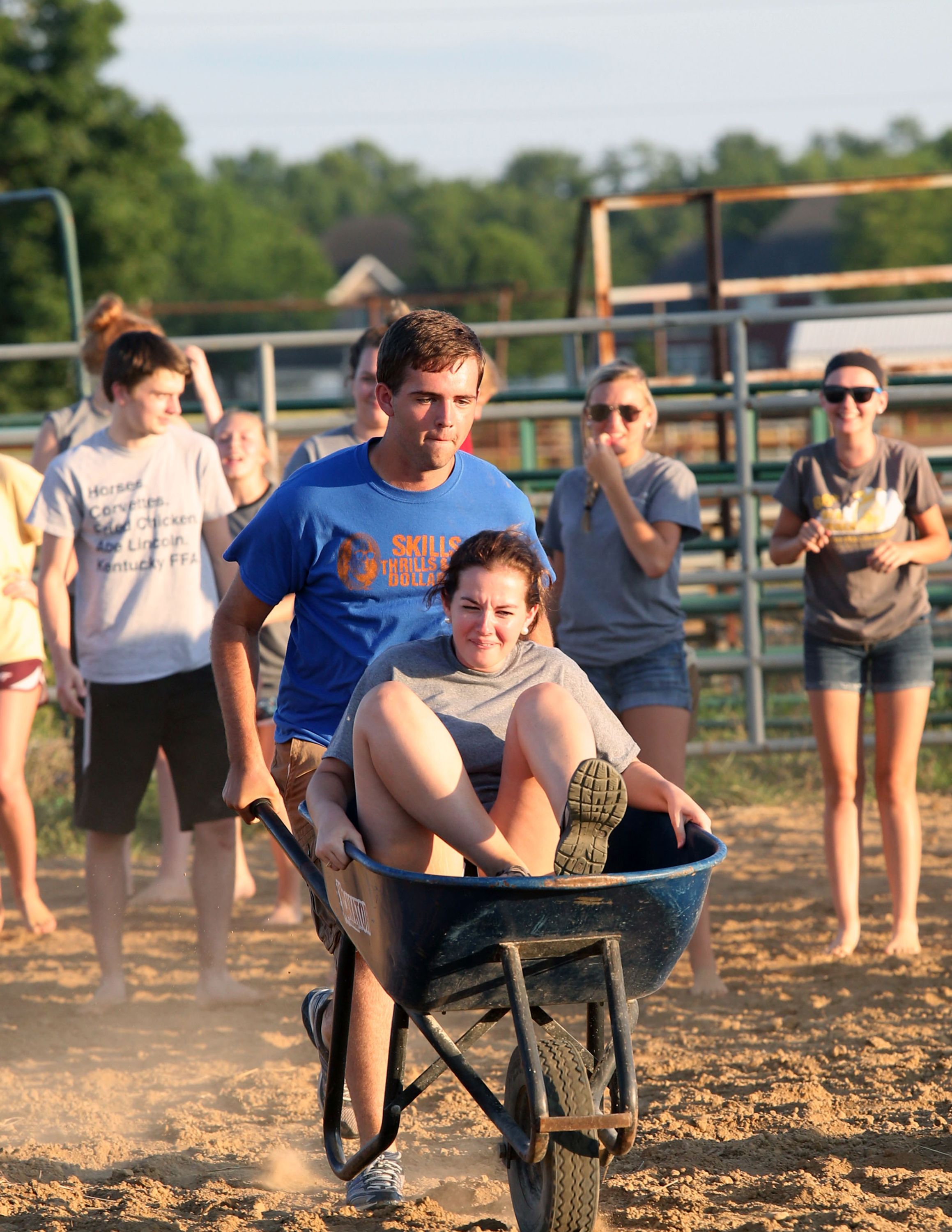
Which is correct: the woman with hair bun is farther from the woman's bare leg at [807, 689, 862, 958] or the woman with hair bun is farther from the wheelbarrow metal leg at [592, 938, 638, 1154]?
the wheelbarrow metal leg at [592, 938, 638, 1154]

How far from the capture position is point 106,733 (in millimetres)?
4453

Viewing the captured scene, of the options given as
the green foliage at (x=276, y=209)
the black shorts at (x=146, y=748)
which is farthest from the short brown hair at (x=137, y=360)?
the green foliage at (x=276, y=209)

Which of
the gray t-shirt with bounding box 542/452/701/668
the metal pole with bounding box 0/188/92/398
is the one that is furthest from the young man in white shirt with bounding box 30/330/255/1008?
the metal pole with bounding box 0/188/92/398

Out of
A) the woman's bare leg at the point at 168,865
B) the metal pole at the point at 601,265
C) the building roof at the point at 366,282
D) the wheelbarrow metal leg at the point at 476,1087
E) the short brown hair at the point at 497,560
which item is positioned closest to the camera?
the wheelbarrow metal leg at the point at 476,1087

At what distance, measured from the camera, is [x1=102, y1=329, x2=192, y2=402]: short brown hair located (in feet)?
13.9

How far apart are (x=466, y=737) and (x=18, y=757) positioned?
2.76 metres

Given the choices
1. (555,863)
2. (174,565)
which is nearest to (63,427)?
(174,565)

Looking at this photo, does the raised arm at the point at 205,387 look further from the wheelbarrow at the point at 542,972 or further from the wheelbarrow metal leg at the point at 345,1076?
the wheelbarrow at the point at 542,972

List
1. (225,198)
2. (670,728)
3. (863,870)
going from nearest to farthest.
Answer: (670,728) < (863,870) < (225,198)

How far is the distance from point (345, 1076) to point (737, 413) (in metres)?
4.97

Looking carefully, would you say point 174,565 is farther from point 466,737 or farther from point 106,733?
point 466,737

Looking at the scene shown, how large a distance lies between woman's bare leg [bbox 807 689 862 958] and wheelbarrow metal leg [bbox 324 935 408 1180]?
93.0 inches

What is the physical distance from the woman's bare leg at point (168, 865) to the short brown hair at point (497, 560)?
10.2ft

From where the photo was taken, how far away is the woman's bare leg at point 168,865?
18.2 feet
